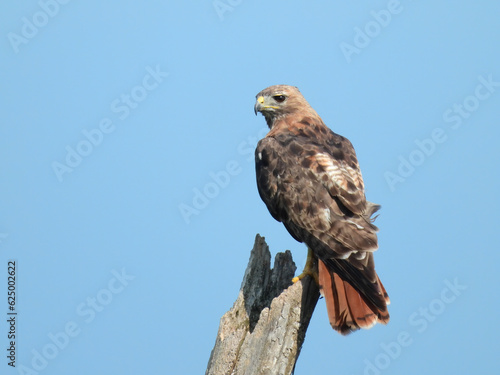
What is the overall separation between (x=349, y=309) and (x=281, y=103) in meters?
2.59

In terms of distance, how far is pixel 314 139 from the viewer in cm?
628

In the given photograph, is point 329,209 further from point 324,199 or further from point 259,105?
point 259,105

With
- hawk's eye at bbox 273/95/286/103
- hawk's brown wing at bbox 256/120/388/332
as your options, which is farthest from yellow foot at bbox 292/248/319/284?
hawk's eye at bbox 273/95/286/103

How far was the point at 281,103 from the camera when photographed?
22.7 feet

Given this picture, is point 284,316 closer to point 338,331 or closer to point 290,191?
point 338,331

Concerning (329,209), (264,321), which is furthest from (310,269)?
(264,321)

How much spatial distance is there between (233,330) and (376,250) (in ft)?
4.23

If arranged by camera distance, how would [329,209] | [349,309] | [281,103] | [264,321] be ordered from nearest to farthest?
[264,321] < [349,309] < [329,209] < [281,103]

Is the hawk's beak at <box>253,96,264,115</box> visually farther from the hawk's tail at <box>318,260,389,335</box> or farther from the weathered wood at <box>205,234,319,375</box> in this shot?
the hawk's tail at <box>318,260,389,335</box>

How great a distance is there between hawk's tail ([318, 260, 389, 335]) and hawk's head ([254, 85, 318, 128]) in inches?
88.8

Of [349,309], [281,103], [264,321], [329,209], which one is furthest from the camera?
[281,103]

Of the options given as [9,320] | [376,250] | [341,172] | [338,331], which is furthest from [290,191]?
[9,320]

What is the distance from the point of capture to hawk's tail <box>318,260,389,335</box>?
504 centimetres

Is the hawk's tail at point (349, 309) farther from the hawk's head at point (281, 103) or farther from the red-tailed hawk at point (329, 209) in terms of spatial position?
the hawk's head at point (281, 103)
